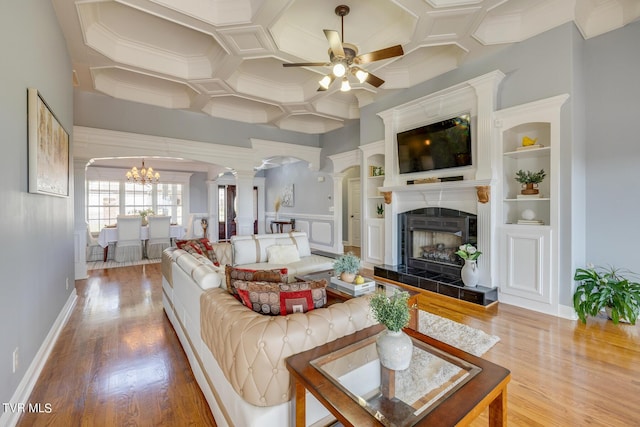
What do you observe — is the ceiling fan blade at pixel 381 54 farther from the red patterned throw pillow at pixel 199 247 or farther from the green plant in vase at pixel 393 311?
the red patterned throw pillow at pixel 199 247

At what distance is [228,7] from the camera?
115 inches

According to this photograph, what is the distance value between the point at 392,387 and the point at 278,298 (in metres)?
0.75

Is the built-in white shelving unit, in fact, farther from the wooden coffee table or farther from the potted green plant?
the wooden coffee table

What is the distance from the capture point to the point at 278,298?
164cm

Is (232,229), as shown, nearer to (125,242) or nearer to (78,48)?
(125,242)

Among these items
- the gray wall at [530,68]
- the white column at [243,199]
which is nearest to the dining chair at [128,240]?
the white column at [243,199]

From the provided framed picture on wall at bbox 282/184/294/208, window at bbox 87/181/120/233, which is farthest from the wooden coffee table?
window at bbox 87/181/120/233

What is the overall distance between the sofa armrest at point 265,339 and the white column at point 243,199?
4875 millimetres

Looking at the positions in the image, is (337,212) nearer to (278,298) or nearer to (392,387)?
(278,298)

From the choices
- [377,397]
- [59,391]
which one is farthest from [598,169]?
[59,391]

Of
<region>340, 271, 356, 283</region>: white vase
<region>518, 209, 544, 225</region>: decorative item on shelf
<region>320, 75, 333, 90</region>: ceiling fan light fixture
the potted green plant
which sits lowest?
the potted green plant

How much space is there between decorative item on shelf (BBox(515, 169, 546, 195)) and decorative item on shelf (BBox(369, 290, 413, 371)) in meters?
3.10

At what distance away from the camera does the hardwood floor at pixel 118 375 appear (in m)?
1.75

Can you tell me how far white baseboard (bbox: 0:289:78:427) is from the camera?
163 cm
